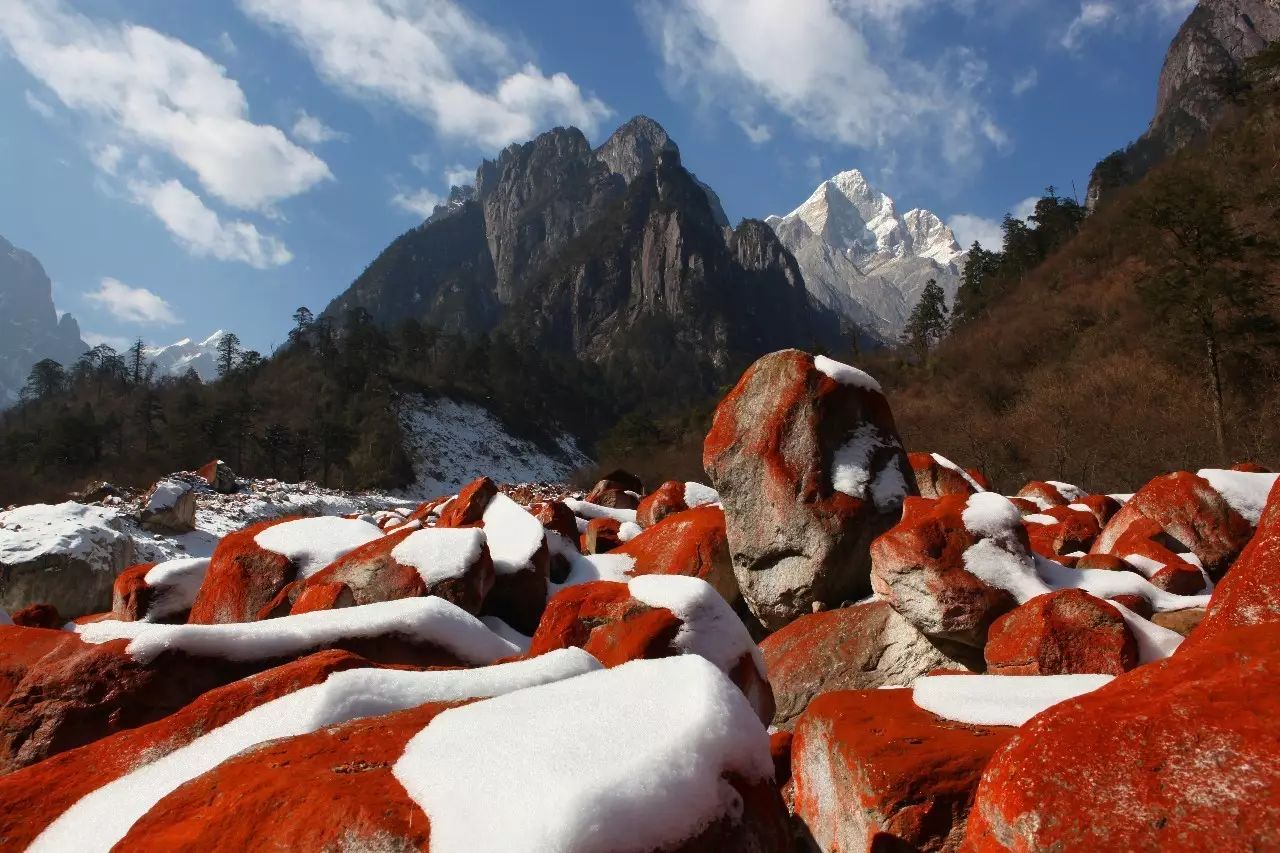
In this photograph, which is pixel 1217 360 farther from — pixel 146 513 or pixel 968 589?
pixel 146 513

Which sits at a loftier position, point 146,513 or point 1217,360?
point 1217,360

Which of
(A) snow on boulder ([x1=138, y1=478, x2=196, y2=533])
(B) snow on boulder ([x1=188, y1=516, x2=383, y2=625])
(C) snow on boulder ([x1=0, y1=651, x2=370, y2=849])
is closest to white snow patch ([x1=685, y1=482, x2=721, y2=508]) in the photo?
(B) snow on boulder ([x1=188, y1=516, x2=383, y2=625])

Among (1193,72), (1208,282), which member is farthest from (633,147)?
(1208,282)

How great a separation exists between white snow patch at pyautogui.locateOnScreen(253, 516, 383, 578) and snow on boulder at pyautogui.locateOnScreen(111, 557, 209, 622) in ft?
3.46

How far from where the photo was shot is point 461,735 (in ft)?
8.14

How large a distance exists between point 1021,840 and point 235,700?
344 cm

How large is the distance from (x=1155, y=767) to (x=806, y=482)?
608cm

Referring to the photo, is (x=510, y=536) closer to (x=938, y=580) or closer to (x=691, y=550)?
(x=691, y=550)

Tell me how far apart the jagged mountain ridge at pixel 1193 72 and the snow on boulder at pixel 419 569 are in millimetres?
72375

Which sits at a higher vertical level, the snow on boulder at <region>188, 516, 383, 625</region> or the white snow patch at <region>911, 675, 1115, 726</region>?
the snow on boulder at <region>188, 516, 383, 625</region>

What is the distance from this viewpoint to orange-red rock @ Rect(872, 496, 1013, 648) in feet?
18.7

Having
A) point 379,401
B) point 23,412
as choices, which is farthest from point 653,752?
point 23,412

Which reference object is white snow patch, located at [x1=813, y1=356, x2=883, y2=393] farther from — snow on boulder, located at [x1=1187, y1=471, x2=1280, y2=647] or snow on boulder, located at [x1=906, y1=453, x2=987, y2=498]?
snow on boulder, located at [x1=1187, y1=471, x2=1280, y2=647]

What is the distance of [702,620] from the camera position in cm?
492
